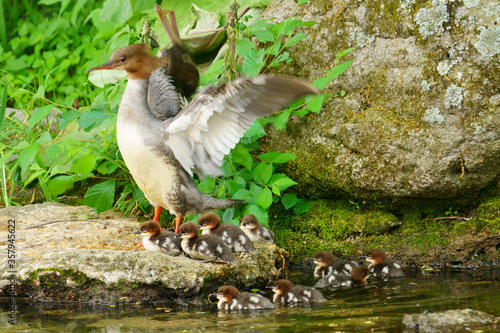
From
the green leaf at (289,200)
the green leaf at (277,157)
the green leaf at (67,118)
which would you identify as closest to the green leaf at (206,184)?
the green leaf at (277,157)

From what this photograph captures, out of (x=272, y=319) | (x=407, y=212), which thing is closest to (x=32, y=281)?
(x=272, y=319)

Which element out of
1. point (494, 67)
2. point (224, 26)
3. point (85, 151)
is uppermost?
point (224, 26)

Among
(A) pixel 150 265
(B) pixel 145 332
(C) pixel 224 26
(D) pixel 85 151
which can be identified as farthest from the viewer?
(C) pixel 224 26

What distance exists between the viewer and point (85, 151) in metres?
6.64

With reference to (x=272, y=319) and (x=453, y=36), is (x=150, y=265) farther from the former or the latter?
(x=453, y=36)

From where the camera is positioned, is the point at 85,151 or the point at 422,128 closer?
the point at 422,128

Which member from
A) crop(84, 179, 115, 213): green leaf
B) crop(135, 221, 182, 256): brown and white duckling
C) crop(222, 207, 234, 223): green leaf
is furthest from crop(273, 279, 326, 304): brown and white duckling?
crop(84, 179, 115, 213): green leaf

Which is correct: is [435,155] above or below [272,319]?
above

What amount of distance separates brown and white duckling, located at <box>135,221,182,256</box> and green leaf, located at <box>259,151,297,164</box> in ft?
3.99

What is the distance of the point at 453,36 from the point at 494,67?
0.44 meters

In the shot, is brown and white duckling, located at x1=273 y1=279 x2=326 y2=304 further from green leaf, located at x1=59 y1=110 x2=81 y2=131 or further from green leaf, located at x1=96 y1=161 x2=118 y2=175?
green leaf, located at x1=59 y1=110 x2=81 y2=131

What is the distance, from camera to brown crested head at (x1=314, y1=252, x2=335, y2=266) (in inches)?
221

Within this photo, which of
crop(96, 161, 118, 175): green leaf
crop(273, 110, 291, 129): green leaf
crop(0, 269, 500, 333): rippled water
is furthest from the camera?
crop(96, 161, 118, 175): green leaf

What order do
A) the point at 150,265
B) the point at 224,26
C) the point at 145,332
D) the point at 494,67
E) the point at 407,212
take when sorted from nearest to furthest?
the point at 145,332 < the point at 150,265 < the point at 494,67 < the point at 407,212 < the point at 224,26
